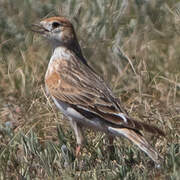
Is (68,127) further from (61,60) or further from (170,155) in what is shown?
(170,155)

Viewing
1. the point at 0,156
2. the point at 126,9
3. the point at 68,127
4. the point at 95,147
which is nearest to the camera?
the point at 0,156

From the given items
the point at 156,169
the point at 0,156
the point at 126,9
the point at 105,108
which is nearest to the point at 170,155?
the point at 156,169

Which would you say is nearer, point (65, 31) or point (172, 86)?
point (65, 31)

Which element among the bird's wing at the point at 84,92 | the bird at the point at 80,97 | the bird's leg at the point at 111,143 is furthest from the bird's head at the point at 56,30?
the bird's leg at the point at 111,143

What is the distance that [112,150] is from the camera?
22.7 ft

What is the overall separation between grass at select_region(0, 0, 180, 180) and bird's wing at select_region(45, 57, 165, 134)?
39 cm

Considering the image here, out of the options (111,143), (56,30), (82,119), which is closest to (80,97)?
(82,119)

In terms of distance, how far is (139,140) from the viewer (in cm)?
634

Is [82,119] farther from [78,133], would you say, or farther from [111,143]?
[111,143]

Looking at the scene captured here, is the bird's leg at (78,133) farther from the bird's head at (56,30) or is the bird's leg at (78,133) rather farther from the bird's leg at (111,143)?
the bird's head at (56,30)

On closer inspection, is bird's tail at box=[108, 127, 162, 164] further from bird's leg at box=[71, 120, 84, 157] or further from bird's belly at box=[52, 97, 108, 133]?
bird's leg at box=[71, 120, 84, 157]

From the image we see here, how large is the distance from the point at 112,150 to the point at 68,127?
0.81 meters

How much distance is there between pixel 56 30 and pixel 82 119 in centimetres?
114

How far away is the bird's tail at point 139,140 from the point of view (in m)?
6.20
